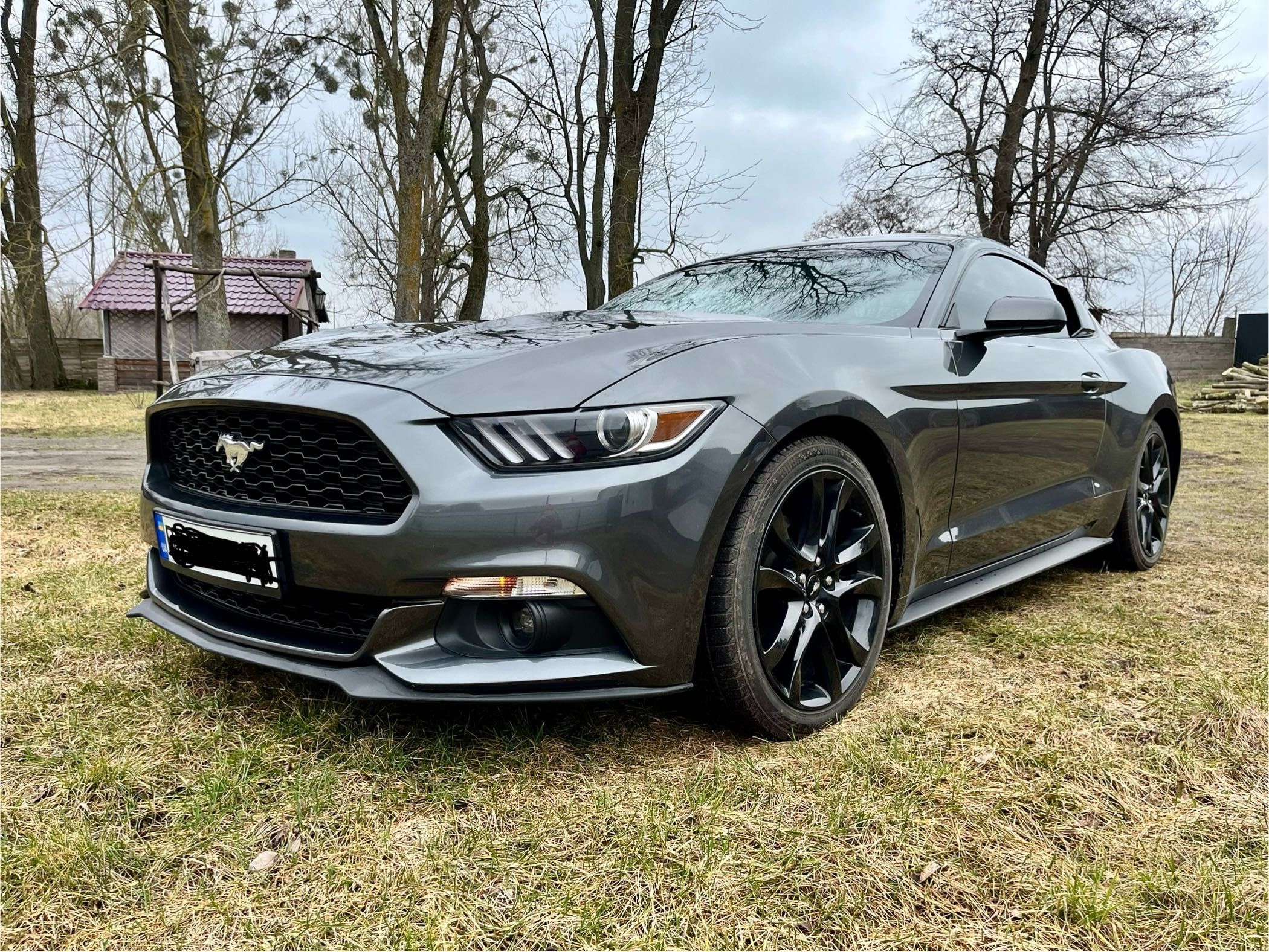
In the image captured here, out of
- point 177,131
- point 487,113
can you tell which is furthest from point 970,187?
point 177,131

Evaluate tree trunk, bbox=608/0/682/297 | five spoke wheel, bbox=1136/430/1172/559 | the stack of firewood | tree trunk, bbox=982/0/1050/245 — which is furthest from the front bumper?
tree trunk, bbox=982/0/1050/245

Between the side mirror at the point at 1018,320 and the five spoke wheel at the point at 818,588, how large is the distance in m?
0.81

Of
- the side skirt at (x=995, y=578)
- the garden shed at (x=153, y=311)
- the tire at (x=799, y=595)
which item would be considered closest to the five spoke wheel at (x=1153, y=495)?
the side skirt at (x=995, y=578)

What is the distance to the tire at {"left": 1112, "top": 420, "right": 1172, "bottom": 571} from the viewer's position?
12.1 feet

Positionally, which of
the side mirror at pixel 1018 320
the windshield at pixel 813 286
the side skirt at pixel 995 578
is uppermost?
the windshield at pixel 813 286

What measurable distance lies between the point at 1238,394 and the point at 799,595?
621 inches

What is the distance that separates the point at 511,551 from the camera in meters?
1.67

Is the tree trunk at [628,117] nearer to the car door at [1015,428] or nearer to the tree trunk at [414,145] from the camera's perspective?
the tree trunk at [414,145]

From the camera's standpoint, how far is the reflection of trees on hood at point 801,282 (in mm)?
2730

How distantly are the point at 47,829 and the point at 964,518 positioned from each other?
2363 mm

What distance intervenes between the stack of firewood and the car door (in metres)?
13.2

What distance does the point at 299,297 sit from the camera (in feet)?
80.0

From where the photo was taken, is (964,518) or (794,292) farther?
(794,292)

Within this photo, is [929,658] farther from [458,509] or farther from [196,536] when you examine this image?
[196,536]
